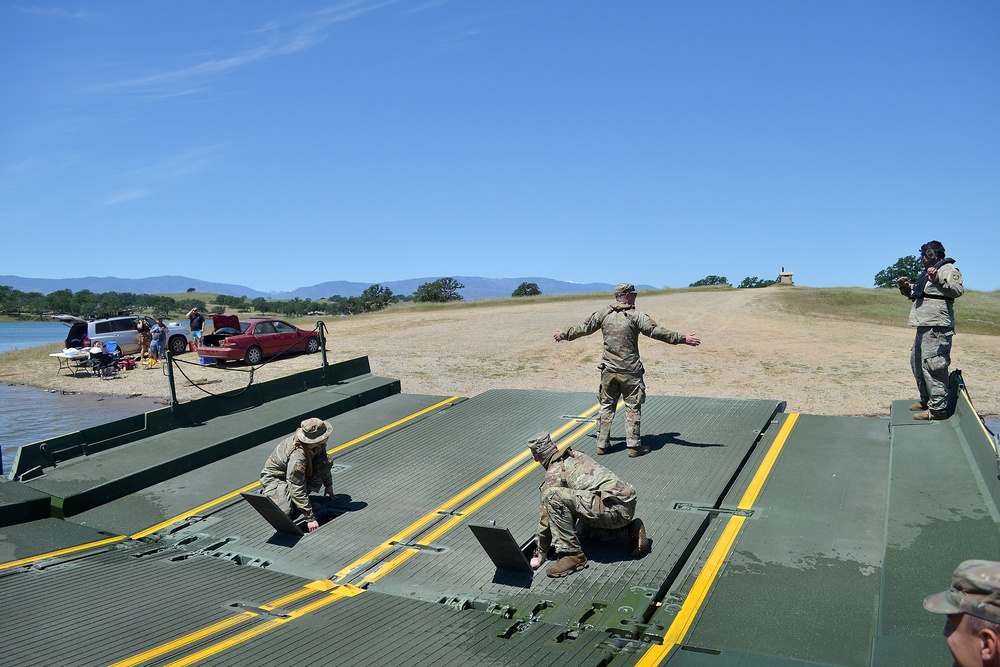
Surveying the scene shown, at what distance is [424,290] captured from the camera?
59.8 meters

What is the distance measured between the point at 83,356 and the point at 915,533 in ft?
80.4

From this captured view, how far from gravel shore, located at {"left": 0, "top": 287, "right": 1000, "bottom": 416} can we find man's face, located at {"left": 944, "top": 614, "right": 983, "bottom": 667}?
12.6 m

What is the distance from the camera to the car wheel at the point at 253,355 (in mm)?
22250

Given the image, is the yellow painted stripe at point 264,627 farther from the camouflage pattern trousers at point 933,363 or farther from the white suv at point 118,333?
the white suv at point 118,333

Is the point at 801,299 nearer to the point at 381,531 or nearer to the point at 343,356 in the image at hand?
the point at 343,356

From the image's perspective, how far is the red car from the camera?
2191cm

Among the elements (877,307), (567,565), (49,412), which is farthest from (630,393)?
(877,307)

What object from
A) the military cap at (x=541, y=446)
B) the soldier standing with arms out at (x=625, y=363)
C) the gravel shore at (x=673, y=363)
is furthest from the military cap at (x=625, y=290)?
the gravel shore at (x=673, y=363)

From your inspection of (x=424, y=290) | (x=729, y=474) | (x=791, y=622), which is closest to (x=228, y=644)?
(x=791, y=622)

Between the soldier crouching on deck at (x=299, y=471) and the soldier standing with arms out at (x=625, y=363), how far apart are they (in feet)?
10.00

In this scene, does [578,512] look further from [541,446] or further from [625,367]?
[625,367]

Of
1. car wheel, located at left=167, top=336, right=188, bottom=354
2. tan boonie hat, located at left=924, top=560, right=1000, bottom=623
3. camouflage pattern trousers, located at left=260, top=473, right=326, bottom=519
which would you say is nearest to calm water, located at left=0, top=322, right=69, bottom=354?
car wheel, located at left=167, top=336, right=188, bottom=354

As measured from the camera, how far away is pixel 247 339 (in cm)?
2225

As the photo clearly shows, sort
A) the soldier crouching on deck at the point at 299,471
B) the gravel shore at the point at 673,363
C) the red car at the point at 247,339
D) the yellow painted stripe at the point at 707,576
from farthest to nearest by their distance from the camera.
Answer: the red car at the point at 247,339, the gravel shore at the point at 673,363, the soldier crouching on deck at the point at 299,471, the yellow painted stripe at the point at 707,576
